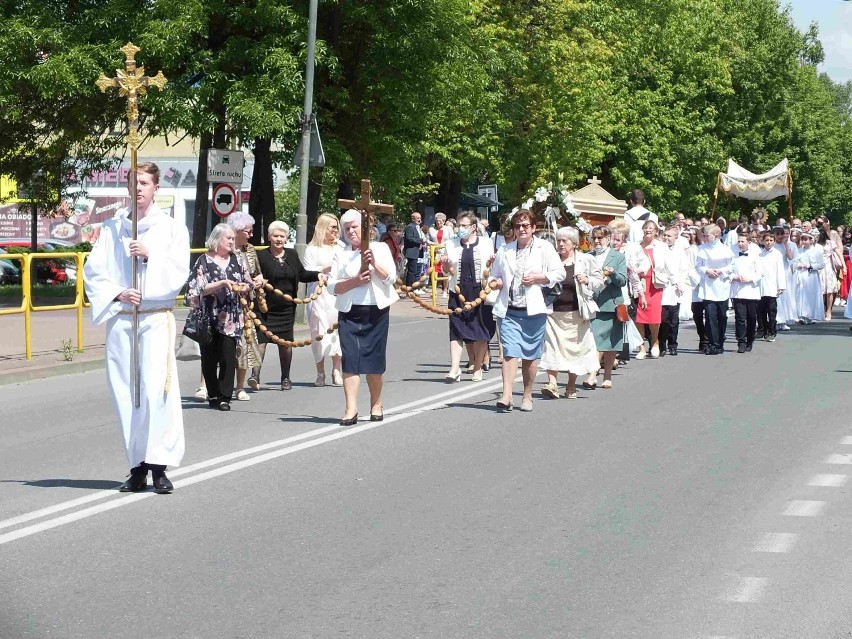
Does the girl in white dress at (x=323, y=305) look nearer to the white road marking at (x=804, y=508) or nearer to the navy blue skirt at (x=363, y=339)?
the navy blue skirt at (x=363, y=339)

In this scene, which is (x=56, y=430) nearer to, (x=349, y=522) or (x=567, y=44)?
(x=349, y=522)

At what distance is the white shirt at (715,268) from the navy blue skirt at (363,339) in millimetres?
9478

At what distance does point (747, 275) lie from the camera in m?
21.8

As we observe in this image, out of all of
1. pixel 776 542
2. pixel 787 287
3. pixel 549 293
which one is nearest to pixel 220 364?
pixel 549 293

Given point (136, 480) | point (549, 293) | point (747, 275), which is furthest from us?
point (747, 275)

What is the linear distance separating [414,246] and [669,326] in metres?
16.3

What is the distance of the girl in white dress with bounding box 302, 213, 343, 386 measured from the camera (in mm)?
15102

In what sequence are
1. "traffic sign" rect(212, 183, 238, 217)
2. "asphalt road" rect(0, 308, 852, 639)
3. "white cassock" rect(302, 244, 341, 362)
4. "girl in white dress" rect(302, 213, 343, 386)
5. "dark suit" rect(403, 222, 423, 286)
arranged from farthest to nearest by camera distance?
"dark suit" rect(403, 222, 423, 286) → "traffic sign" rect(212, 183, 238, 217) → "white cassock" rect(302, 244, 341, 362) → "girl in white dress" rect(302, 213, 343, 386) → "asphalt road" rect(0, 308, 852, 639)

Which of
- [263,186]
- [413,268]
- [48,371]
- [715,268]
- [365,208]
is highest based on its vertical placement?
[263,186]

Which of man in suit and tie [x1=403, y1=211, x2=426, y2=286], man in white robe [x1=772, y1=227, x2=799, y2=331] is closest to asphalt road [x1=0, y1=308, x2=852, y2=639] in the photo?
man in white robe [x1=772, y1=227, x2=799, y2=331]

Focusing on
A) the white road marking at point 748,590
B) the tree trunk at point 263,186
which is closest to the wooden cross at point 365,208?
the white road marking at point 748,590

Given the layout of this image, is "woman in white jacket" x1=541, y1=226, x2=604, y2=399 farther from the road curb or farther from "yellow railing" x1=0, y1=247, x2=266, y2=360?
"yellow railing" x1=0, y1=247, x2=266, y2=360

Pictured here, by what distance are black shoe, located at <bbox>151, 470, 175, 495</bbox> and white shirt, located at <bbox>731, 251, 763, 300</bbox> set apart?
1421cm

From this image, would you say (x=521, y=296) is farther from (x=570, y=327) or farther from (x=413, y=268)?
(x=413, y=268)
